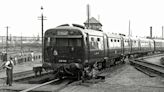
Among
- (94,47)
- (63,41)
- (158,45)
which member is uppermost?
(158,45)

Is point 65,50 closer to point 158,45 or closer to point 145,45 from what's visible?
point 145,45

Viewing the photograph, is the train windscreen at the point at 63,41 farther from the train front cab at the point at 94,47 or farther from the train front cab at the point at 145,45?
the train front cab at the point at 145,45

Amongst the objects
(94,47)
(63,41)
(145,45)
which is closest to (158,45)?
(145,45)

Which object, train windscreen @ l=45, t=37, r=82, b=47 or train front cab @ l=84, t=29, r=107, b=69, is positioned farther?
train front cab @ l=84, t=29, r=107, b=69

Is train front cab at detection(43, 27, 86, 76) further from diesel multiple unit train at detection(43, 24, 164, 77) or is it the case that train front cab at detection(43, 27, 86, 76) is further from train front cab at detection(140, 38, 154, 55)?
train front cab at detection(140, 38, 154, 55)

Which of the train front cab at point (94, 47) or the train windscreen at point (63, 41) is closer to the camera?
the train windscreen at point (63, 41)

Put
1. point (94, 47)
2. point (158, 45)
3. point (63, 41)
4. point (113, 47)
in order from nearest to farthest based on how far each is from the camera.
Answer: point (63, 41), point (94, 47), point (113, 47), point (158, 45)

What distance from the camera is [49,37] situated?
15180 millimetres

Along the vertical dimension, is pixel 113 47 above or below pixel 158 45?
below

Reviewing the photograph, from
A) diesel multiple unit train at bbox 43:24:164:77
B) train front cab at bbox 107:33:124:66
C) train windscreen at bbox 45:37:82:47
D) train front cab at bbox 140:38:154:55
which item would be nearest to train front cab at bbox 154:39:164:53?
train front cab at bbox 140:38:154:55

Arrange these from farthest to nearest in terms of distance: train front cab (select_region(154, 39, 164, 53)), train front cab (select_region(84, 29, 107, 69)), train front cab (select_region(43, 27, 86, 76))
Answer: train front cab (select_region(154, 39, 164, 53)) → train front cab (select_region(84, 29, 107, 69)) → train front cab (select_region(43, 27, 86, 76))

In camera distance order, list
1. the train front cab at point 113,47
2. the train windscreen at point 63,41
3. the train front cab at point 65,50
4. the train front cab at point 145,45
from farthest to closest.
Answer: the train front cab at point 145,45 < the train front cab at point 113,47 < the train windscreen at point 63,41 < the train front cab at point 65,50

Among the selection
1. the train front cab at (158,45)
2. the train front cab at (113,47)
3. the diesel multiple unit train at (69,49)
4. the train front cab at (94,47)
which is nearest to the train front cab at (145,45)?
the train front cab at (158,45)

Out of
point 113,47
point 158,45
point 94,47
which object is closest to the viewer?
point 94,47
